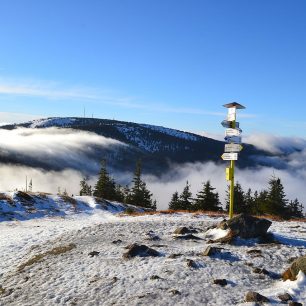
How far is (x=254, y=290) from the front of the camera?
1410cm

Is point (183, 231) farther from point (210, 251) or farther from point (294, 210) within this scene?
point (294, 210)

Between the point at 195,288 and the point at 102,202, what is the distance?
30852 millimetres

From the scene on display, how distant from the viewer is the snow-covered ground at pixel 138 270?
1385 centimetres

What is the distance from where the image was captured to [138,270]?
52.6 feet

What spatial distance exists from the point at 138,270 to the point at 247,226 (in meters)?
6.93

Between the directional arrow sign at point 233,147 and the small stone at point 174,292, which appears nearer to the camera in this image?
the small stone at point 174,292

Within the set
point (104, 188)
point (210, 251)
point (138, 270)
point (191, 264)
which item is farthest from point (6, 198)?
point (104, 188)

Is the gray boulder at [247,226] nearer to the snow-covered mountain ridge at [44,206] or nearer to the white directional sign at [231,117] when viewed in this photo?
the white directional sign at [231,117]

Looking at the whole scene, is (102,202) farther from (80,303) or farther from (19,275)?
(80,303)

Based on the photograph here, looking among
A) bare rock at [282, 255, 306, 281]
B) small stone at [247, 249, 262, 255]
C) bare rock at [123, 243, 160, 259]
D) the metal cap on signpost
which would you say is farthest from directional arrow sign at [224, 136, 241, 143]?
bare rock at [282, 255, 306, 281]

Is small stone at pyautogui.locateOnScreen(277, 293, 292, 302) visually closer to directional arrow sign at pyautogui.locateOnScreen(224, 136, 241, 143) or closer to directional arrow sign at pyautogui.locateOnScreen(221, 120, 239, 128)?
directional arrow sign at pyautogui.locateOnScreen(224, 136, 241, 143)

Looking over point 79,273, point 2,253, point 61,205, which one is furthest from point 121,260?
point 61,205

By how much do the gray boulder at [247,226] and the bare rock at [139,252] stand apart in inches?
182

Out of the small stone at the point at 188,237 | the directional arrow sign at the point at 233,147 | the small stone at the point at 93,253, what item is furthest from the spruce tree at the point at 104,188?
the small stone at the point at 93,253
